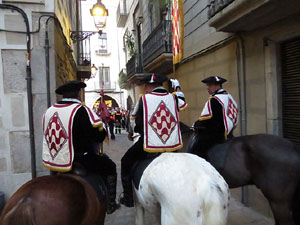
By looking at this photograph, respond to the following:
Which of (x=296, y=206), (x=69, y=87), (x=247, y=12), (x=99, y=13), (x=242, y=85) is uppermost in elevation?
(x=99, y=13)

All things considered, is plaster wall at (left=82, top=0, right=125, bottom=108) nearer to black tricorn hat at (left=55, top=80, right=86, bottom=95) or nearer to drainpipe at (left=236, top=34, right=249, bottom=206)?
drainpipe at (left=236, top=34, right=249, bottom=206)

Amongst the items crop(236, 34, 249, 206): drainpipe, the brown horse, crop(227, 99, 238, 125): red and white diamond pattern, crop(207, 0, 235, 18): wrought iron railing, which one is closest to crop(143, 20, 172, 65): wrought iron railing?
crop(207, 0, 235, 18): wrought iron railing

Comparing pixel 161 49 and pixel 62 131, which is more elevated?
pixel 161 49

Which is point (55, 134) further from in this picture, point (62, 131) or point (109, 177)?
point (109, 177)

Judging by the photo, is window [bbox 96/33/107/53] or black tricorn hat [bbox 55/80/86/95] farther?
window [bbox 96/33/107/53]

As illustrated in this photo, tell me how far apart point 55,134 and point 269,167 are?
Result: 2.80 metres

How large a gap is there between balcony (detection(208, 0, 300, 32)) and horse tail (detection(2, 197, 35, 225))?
3912mm

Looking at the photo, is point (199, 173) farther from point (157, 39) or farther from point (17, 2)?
point (157, 39)

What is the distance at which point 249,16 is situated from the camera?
13.7ft

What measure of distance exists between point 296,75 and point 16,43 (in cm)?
498

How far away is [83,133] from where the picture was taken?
2914mm

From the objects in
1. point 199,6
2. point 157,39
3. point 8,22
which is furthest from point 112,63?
point 8,22

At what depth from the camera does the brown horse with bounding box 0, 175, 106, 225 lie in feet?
6.72

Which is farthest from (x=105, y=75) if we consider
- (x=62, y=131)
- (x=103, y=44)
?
(x=62, y=131)
